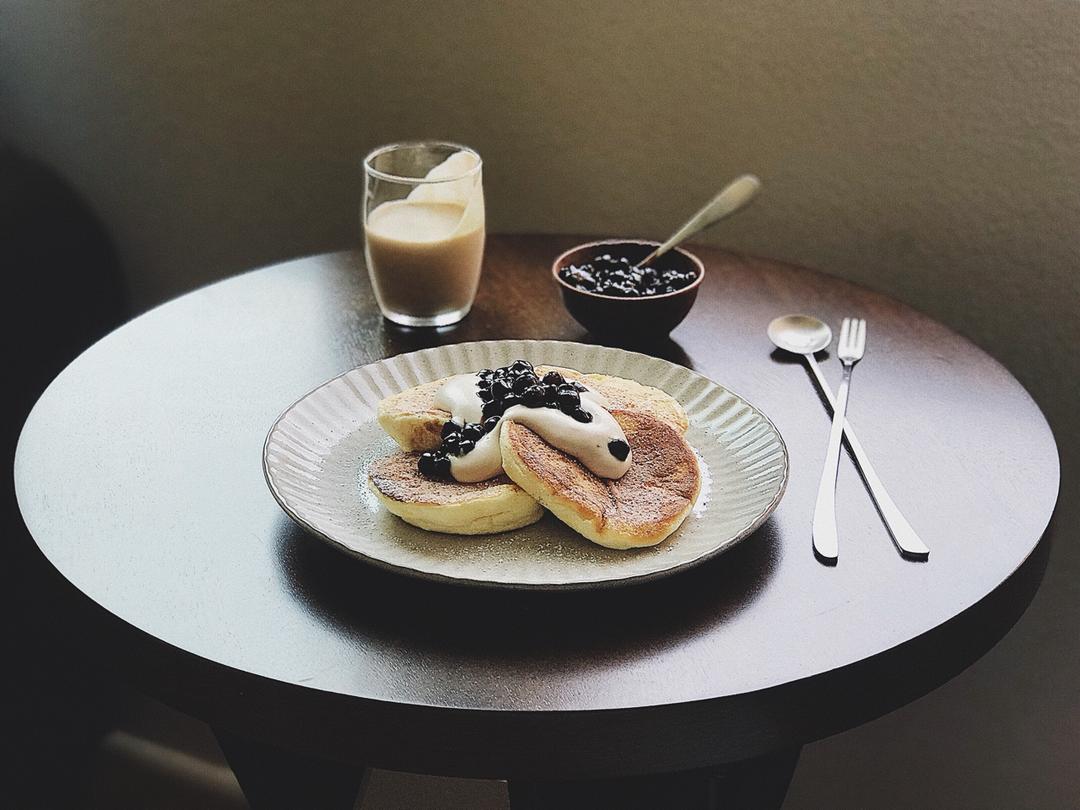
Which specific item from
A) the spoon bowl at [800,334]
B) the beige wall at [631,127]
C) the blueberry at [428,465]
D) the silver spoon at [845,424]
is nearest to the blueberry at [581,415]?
the blueberry at [428,465]

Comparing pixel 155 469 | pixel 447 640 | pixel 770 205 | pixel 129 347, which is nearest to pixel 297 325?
pixel 129 347

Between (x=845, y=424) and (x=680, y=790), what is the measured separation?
1.30 feet

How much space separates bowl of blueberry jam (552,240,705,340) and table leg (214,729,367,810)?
572 millimetres

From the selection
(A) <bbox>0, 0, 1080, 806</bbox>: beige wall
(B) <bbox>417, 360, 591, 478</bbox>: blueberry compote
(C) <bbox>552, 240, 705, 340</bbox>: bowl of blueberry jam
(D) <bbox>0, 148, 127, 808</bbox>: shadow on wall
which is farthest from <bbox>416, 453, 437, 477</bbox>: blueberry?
(A) <bbox>0, 0, 1080, 806</bbox>: beige wall

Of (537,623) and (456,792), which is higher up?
(537,623)

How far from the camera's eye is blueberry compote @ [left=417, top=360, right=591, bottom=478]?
91 cm

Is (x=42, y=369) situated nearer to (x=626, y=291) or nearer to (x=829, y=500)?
(x=626, y=291)

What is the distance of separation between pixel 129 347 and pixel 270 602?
571 mm

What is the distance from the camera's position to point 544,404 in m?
0.93

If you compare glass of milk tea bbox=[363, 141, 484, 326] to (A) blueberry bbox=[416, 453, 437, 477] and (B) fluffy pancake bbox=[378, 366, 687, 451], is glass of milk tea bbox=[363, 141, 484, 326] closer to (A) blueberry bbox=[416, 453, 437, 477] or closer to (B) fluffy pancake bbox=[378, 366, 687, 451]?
(B) fluffy pancake bbox=[378, 366, 687, 451]

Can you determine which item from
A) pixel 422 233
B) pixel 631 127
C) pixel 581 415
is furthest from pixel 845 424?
pixel 631 127

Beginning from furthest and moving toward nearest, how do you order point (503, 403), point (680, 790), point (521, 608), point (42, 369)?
point (42, 369) < point (680, 790) < point (503, 403) < point (521, 608)

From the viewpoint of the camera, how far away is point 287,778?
1.15m

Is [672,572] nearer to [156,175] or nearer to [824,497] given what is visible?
[824,497]
